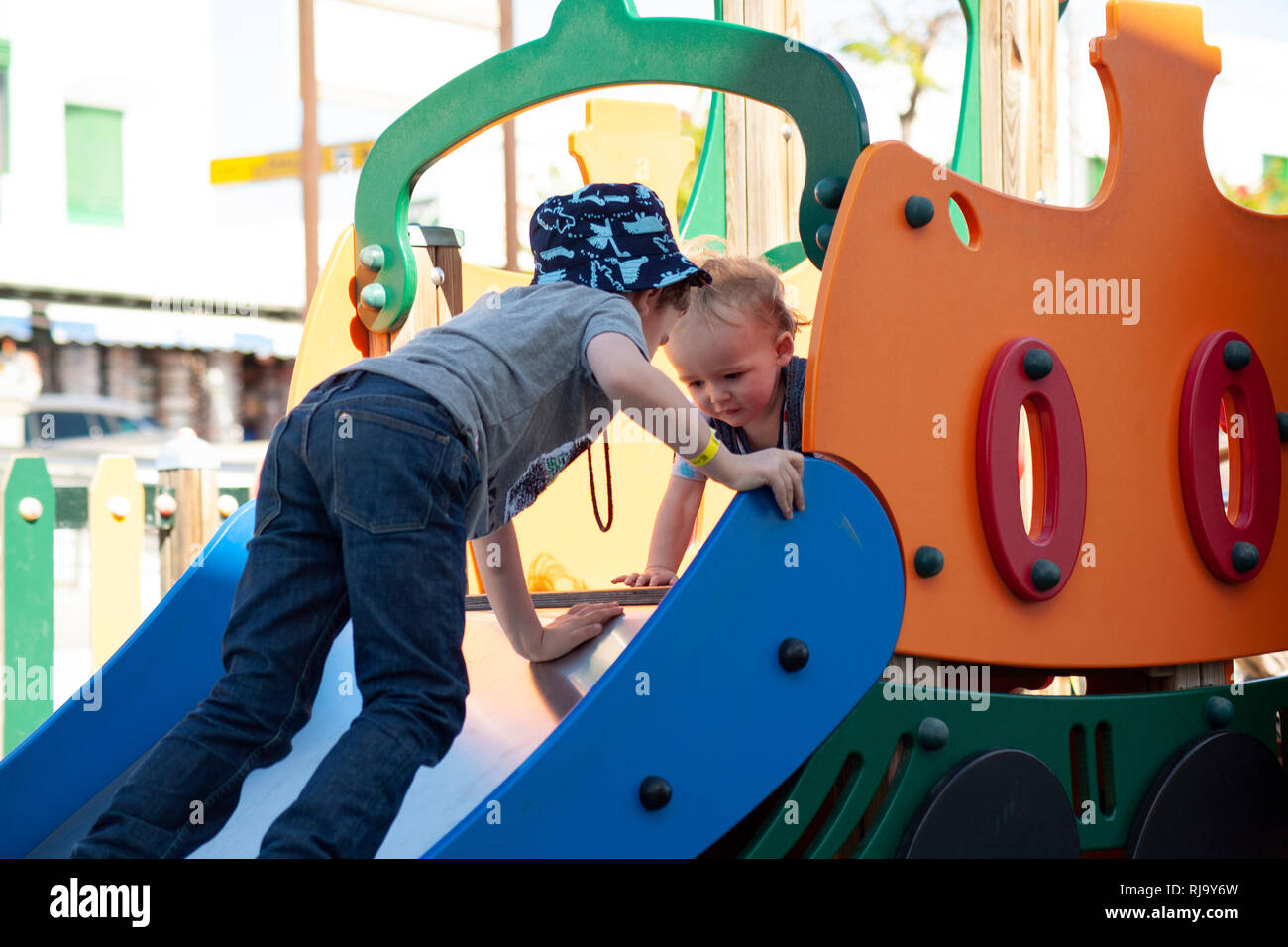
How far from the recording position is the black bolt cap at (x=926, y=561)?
1572mm

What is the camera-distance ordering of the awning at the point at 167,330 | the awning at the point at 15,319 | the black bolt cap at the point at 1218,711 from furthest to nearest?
the awning at the point at 167,330 < the awning at the point at 15,319 < the black bolt cap at the point at 1218,711

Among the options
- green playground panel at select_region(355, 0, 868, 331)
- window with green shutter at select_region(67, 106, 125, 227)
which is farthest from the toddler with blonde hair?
window with green shutter at select_region(67, 106, 125, 227)

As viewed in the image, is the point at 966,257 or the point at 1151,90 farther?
the point at 1151,90

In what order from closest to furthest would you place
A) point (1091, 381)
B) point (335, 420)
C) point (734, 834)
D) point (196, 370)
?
point (335, 420), point (734, 834), point (1091, 381), point (196, 370)

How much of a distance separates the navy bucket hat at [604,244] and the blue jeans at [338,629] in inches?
12.5

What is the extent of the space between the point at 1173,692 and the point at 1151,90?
2.73ft

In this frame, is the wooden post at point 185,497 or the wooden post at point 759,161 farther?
the wooden post at point 185,497

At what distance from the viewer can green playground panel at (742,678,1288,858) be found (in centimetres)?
153

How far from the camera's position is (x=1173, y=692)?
5.76ft

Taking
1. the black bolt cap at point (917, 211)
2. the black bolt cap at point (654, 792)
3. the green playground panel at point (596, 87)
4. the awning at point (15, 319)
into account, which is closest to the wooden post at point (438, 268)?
the green playground panel at point (596, 87)

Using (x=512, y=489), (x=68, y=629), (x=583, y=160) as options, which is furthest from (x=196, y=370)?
(x=512, y=489)

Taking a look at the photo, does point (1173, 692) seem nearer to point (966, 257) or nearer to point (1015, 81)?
point (966, 257)

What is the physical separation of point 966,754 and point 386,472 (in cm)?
80

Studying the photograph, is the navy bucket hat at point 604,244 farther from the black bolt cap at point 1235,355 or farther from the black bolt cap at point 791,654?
the black bolt cap at point 1235,355
